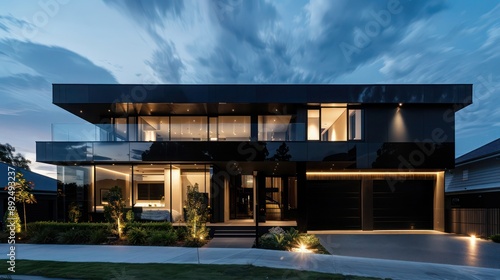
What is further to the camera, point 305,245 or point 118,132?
point 118,132

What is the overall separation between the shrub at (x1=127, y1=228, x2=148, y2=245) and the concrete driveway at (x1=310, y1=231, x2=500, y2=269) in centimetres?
795

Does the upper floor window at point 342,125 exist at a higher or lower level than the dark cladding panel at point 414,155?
higher

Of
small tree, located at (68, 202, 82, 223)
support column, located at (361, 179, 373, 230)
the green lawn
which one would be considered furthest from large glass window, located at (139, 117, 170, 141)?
support column, located at (361, 179, 373, 230)

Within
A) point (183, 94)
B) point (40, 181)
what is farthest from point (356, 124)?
point (40, 181)

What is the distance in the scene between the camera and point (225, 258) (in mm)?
9828

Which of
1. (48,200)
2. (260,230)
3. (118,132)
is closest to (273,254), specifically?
(260,230)

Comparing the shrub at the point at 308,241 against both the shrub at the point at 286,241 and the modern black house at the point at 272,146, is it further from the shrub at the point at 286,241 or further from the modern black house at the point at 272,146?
the modern black house at the point at 272,146

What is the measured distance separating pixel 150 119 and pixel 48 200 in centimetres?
1807

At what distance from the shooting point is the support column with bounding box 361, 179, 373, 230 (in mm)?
17547

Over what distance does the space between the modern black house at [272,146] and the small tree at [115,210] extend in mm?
2109

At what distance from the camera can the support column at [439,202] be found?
1720 cm

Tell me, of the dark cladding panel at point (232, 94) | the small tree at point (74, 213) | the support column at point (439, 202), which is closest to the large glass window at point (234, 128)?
the dark cladding panel at point (232, 94)

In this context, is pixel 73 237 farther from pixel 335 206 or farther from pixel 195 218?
pixel 335 206

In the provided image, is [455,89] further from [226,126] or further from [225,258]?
[225,258]
